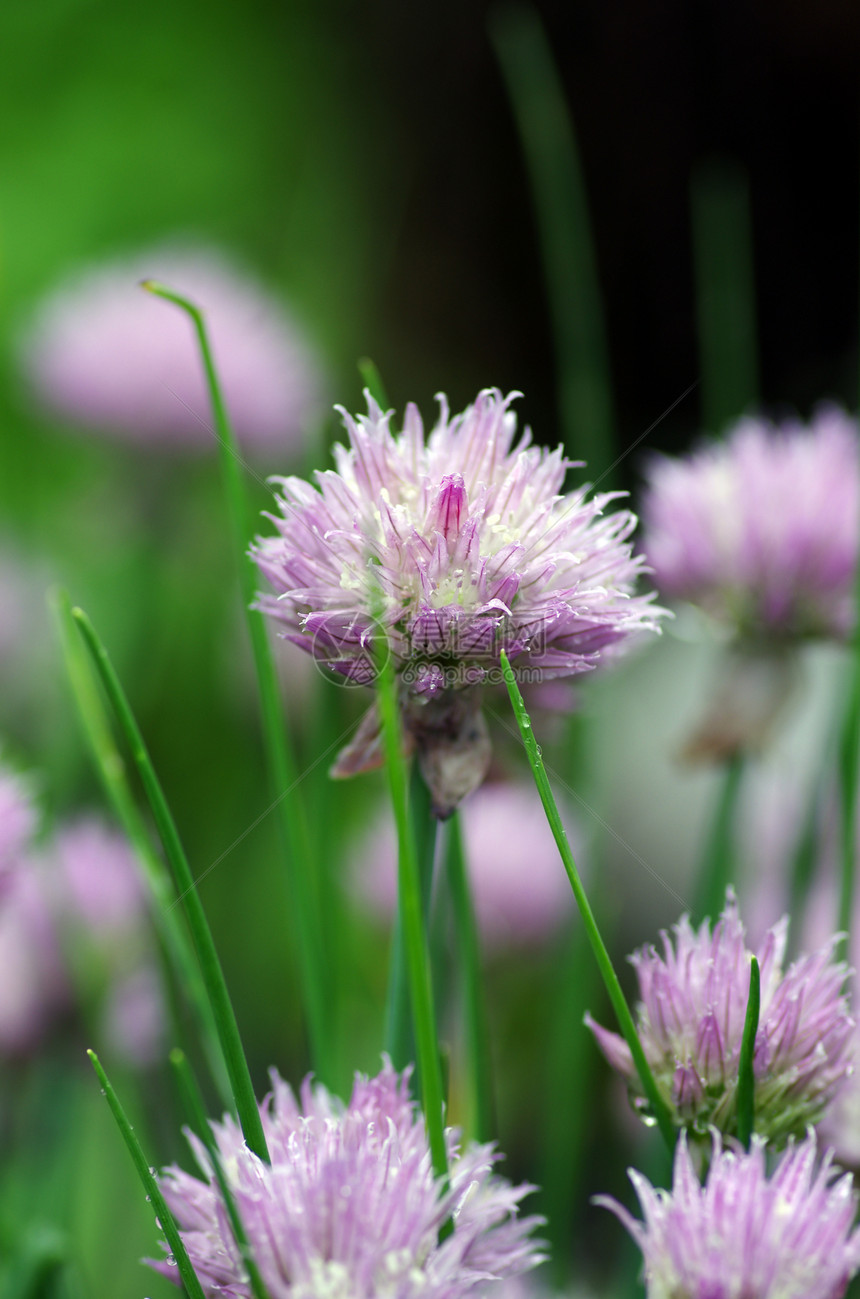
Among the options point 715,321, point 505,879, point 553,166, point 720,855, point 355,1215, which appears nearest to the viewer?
point 355,1215

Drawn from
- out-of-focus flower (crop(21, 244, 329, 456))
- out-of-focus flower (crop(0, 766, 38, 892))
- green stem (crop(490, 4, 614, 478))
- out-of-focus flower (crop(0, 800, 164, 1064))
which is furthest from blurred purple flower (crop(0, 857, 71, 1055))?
green stem (crop(490, 4, 614, 478))

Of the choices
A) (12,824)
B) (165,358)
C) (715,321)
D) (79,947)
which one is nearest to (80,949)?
(79,947)

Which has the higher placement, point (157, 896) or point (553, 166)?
point (553, 166)

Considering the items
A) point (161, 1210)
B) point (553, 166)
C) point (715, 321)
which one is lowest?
point (161, 1210)

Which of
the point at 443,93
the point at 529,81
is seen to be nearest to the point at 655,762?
the point at 529,81

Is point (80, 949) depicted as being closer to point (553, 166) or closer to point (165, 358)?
point (165, 358)

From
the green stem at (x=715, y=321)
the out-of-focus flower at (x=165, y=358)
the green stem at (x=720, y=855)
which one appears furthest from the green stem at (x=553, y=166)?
the green stem at (x=720, y=855)

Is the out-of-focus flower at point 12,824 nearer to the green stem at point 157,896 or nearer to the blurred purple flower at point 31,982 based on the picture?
the green stem at point 157,896
